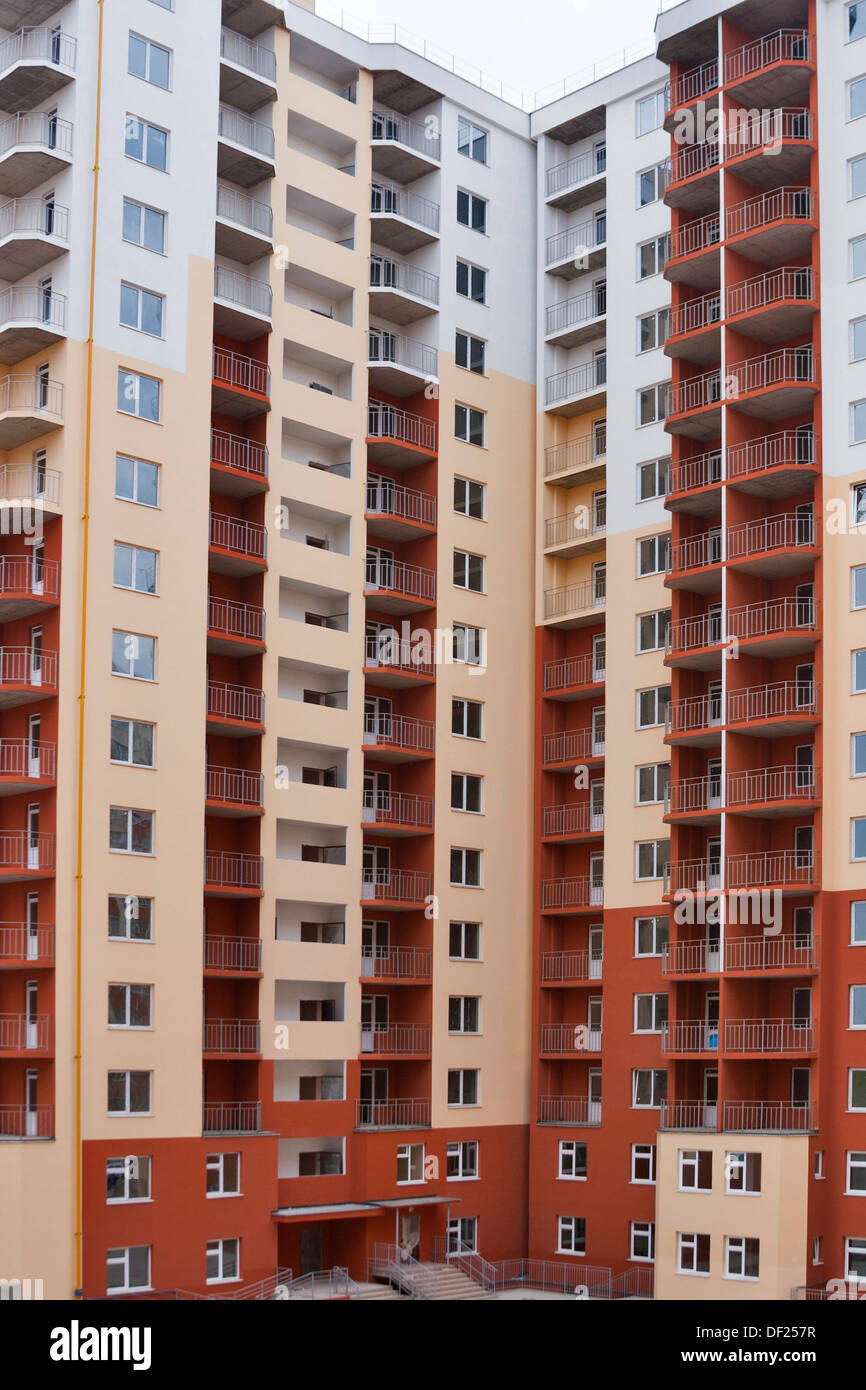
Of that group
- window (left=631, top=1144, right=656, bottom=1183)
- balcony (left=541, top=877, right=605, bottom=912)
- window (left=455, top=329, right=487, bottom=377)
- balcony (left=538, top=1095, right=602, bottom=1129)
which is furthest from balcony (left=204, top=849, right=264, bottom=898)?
window (left=455, top=329, right=487, bottom=377)

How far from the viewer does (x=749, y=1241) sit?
3794 cm

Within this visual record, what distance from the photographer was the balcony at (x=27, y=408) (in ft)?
127

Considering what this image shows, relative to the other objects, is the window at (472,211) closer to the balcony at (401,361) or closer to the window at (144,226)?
the balcony at (401,361)

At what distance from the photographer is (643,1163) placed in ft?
142

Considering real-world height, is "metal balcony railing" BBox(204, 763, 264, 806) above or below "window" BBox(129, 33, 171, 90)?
below

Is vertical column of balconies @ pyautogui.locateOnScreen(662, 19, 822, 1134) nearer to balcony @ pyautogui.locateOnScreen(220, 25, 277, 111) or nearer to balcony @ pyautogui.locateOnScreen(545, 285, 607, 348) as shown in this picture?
balcony @ pyautogui.locateOnScreen(545, 285, 607, 348)

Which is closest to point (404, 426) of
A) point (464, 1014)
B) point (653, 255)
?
point (653, 255)

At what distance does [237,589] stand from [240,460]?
3.46 metres

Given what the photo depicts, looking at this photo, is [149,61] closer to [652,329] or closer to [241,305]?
[241,305]

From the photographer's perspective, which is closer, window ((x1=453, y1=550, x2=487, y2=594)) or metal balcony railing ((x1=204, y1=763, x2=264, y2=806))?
metal balcony railing ((x1=204, y1=763, x2=264, y2=806))

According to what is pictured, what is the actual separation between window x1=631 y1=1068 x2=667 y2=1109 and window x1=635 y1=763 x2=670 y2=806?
7.25 metres

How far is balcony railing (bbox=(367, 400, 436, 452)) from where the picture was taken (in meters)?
47.8

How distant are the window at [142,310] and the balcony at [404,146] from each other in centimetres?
1061

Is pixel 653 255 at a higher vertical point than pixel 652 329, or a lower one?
higher
